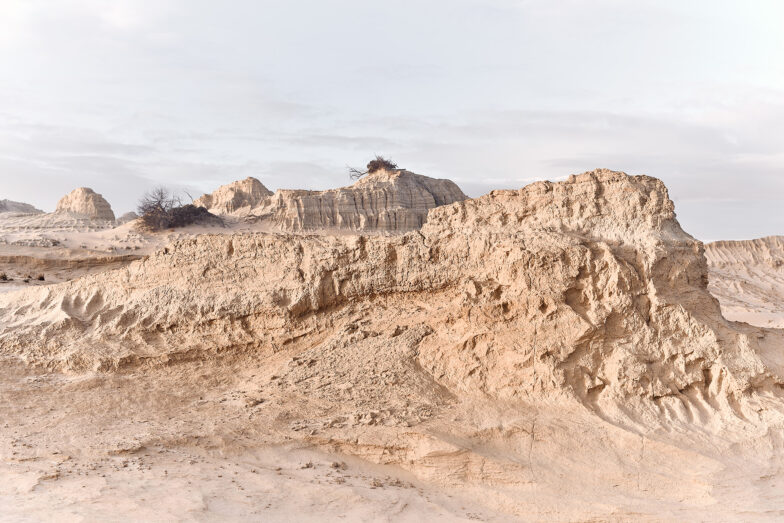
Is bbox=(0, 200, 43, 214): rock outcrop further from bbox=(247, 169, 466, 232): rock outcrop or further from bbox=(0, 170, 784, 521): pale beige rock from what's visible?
bbox=(0, 170, 784, 521): pale beige rock

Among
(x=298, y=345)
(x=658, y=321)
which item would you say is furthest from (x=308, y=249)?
(x=658, y=321)

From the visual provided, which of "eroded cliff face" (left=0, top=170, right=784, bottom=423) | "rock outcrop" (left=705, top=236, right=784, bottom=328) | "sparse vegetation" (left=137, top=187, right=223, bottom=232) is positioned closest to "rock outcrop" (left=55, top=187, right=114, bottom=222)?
"sparse vegetation" (left=137, top=187, right=223, bottom=232)

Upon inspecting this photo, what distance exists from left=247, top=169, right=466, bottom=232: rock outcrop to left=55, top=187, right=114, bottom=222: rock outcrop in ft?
31.4

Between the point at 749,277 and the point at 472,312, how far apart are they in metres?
34.1

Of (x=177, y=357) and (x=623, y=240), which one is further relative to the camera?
(x=177, y=357)

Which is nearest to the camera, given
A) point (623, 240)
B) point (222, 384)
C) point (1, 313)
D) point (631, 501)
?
point (631, 501)

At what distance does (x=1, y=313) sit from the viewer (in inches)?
353

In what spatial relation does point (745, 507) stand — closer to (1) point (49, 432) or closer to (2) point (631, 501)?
(2) point (631, 501)

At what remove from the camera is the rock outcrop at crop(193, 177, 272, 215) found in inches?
1324

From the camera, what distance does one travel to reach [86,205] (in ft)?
111

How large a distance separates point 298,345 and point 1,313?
485cm

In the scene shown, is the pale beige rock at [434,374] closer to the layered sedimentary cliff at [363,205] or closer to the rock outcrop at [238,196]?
the layered sedimentary cliff at [363,205]

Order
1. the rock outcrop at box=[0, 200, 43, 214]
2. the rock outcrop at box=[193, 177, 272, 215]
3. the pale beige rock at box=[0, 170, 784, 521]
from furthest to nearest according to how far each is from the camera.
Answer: the rock outcrop at box=[0, 200, 43, 214] → the rock outcrop at box=[193, 177, 272, 215] → the pale beige rock at box=[0, 170, 784, 521]

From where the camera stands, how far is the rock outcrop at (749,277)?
23.0 meters
